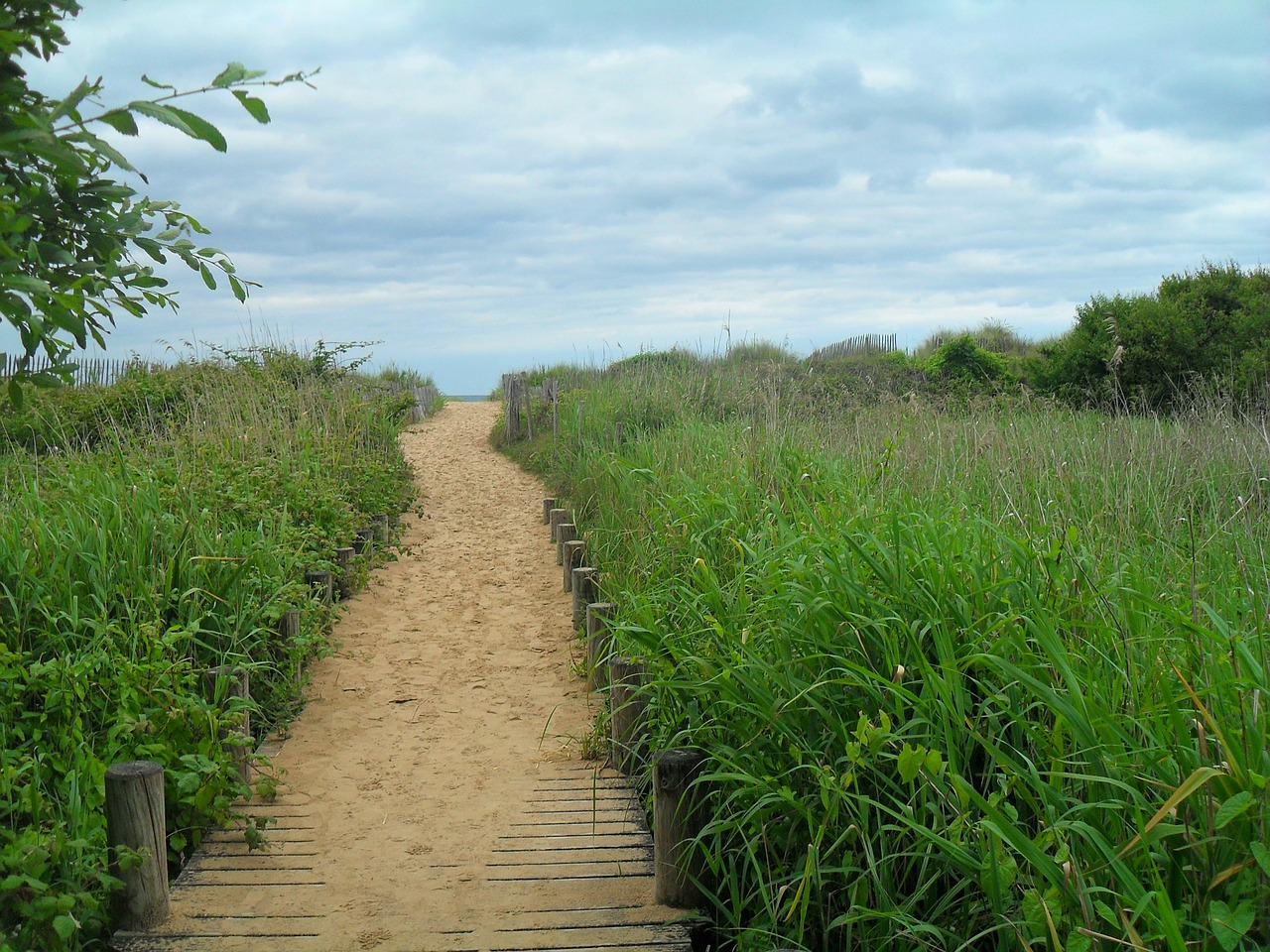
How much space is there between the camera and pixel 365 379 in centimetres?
1504

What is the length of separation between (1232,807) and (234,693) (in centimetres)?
401

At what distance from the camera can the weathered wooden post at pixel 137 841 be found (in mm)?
3232

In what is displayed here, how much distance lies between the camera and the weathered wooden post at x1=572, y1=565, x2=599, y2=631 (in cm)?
654

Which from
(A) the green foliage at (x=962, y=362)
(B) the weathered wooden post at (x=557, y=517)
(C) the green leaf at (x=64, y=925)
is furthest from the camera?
(A) the green foliage at (x=962, y=362)

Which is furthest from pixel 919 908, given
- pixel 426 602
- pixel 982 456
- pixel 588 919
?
pixel 426 602

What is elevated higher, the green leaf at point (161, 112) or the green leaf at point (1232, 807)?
the green leaf at point (161, 112)

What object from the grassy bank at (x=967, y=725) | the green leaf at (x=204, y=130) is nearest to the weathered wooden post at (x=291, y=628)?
the grassy bank at (x=967, y=725)

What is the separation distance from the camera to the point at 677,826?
3.20 metres

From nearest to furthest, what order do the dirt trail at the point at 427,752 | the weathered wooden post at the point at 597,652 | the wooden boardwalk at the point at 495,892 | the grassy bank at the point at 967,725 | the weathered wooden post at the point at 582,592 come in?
the grassy bank at the point at 967,725, the wooden boardwalk at the point at 495,892, the dirt trail at the point at 427,752, the weathered wooden post at the point at 597,652, the weathered wooden post at the point at 582,592

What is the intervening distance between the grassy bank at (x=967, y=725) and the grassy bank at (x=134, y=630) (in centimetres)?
198

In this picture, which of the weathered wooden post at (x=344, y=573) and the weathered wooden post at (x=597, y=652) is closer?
the weathered wooden post at (x=597, y=652)

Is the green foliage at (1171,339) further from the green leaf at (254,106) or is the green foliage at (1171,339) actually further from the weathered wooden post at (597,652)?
the green leaf at (254,106)

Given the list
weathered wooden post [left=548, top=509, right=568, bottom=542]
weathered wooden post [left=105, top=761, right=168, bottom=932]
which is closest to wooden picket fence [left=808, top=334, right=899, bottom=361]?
weathered wooden post [left=548, top=509, right=568, bottom=542]

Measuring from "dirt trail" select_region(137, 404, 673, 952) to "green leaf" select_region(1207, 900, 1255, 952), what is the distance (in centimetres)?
181
